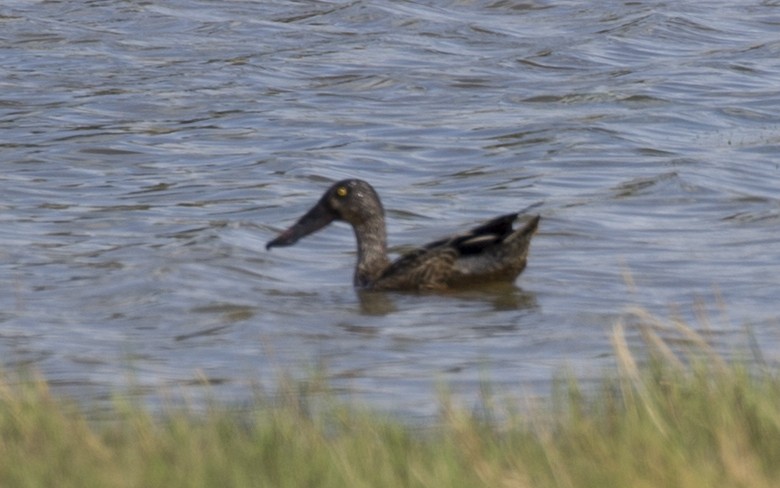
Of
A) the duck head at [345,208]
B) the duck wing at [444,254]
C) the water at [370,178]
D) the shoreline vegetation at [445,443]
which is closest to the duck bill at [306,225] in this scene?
the duck head at [345,208]

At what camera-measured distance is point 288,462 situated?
5.23 m

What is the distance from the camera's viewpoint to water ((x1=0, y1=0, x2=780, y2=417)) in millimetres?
8992

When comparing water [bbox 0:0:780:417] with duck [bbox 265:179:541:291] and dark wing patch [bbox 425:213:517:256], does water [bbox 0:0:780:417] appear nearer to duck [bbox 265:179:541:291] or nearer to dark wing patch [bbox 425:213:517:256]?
duck [bbox 265:179:541:291]

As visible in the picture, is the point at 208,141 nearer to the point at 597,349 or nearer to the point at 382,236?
the point at 382,236

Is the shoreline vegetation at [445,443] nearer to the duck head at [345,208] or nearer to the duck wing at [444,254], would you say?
the duck wing at [444,254]

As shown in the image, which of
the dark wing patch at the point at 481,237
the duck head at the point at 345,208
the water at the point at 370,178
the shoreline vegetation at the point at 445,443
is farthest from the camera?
the duck head at the point at 345,208

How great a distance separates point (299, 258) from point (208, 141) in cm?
454

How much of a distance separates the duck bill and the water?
20 centimetres

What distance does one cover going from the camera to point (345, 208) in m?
11.4

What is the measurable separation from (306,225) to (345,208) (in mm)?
263

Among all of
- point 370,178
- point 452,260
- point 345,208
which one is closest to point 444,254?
point 452,260

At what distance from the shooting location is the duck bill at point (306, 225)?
11.2 m

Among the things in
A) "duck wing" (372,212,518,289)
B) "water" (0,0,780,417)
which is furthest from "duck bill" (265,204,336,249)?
"duck wing" (372,212,518,289)

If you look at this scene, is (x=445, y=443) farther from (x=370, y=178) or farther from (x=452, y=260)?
(x=370, y=178)
